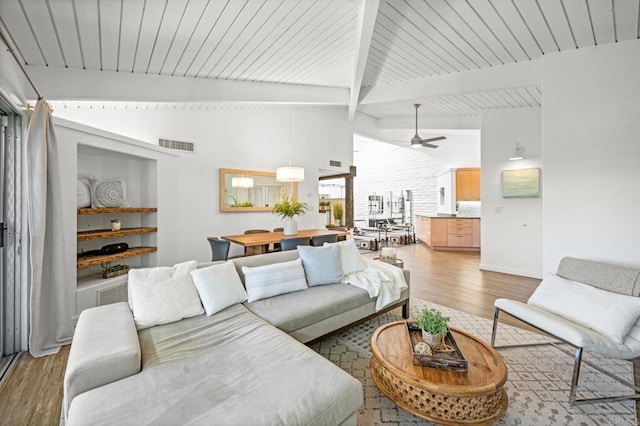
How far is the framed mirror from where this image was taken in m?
5.07

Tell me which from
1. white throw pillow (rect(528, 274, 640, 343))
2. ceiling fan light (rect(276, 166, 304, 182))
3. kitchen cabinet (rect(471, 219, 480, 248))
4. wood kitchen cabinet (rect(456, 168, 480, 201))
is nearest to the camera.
A: white throw pillow (rect(528, 274, 640, 343))

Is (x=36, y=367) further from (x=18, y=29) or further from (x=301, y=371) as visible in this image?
(x=18, y=29)

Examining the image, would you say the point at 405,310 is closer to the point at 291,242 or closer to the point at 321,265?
the point at 321,265

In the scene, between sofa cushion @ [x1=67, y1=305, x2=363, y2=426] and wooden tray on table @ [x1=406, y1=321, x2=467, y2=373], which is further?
wooden tray on table @ [x1=406, y1=321, x2=467, y2=373]

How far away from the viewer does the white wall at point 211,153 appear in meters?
3.96

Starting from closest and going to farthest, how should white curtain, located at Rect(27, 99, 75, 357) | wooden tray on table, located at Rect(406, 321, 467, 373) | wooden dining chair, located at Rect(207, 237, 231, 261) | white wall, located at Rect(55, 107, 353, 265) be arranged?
1. wooden tray on table, located at Rect(406, 321, 467, 373)
2. white curtain, located at Rect(27, 99, 75, 357)
3. wooden dining chair, located at Rect(207, 237, 231, 261)
4. white wall, located at Rect(55, 107, 353, 265)

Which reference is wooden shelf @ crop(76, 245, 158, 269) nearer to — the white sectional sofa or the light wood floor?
the light wood floor

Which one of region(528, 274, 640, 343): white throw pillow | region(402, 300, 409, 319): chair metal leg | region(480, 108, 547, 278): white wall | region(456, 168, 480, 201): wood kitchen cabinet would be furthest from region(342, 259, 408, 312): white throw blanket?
region(456, 168, 480, 201): wood kitchen cabinet

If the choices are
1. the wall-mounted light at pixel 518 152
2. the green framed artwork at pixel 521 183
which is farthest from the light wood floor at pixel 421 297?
the wall-mounted light at pixel 518 152

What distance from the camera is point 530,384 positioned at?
1.95 metres

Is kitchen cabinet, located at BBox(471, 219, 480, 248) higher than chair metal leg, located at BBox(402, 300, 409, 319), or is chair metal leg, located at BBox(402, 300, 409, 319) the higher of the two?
kitchen cabinet, located at BBox(471, 219, 480, 248)

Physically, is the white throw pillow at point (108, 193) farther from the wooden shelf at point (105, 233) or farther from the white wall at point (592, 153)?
the white wall at point (592, 153)

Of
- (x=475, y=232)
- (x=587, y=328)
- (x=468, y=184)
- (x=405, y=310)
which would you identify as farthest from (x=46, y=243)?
(x=468, y=184)

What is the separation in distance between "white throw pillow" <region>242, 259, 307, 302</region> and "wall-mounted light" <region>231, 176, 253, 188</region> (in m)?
2.93
